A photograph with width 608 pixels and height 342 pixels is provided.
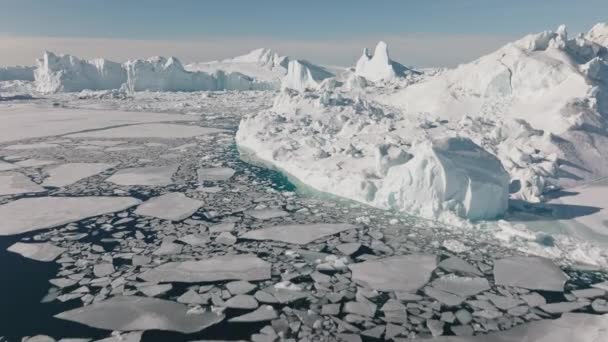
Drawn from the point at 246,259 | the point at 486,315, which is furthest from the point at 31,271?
the point at 486,315

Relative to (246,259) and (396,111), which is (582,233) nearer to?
(246,259)

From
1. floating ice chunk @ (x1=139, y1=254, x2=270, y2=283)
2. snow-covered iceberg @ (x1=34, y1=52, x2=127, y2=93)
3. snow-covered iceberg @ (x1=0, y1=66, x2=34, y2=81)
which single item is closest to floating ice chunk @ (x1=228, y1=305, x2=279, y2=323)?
floating ice chunk @ (x1=139, y1=254, x2=270, y2=283)

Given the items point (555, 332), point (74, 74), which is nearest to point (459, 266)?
point (555, 332)

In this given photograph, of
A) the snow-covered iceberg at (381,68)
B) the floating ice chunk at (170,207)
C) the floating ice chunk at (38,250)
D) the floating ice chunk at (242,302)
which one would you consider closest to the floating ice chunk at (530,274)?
the floating ice chunk at (242,302)

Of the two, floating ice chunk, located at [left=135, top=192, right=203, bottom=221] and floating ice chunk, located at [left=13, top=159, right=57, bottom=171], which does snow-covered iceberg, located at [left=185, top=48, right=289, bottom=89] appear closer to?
floating ice chunk, located at [left=13, top=159, right=57, bottom=171]

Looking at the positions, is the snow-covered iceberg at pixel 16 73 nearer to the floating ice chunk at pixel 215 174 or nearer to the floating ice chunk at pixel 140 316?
the floating ice chunk at pixel 215 174

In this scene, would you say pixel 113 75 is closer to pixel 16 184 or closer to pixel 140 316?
pixel 16 184
